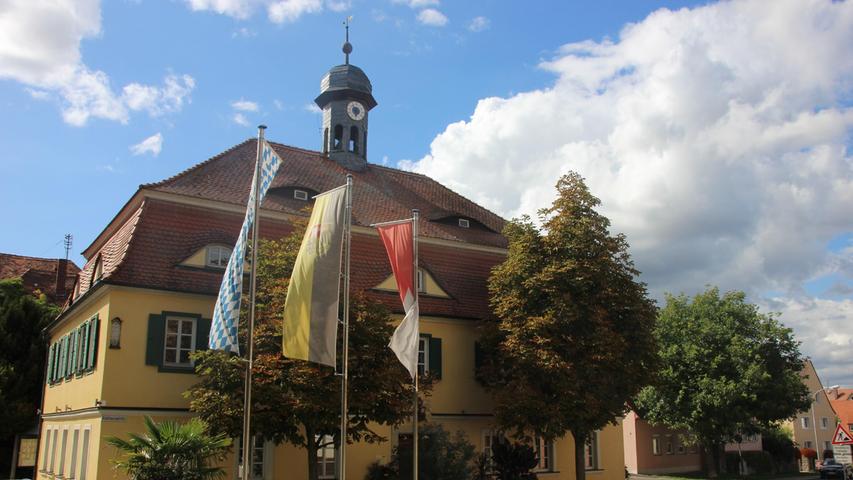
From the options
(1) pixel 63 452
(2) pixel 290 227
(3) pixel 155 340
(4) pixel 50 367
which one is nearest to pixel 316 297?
(3) pixel 155 340

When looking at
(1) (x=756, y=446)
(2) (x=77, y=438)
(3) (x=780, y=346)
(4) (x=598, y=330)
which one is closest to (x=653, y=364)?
(4) (x=598, y=330)

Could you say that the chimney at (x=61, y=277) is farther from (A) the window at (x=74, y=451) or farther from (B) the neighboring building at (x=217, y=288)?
(A) the window at (x=74, y=451)

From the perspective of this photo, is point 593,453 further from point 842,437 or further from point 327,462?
point 327,462

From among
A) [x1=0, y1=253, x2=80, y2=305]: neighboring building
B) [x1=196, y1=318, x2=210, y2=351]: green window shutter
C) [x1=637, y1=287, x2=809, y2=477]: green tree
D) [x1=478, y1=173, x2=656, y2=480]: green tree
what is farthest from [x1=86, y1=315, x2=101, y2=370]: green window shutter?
[x1=637, y1=287, x2=809, y2=477]: green tree

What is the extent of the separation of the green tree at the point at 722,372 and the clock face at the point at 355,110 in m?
17.7

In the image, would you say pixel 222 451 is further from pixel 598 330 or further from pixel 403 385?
pixel 598 330

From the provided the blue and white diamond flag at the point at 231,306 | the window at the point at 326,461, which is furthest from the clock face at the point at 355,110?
the blue and white diamond flag at the point at 231,306

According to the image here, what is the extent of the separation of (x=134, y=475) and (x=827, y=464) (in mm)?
39642

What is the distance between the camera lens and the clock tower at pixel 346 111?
31406 mm

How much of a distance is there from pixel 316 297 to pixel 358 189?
1503cm

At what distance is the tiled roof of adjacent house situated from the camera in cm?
2389

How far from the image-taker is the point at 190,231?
22.1 meters

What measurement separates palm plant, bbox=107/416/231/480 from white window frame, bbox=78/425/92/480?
24.9 ft

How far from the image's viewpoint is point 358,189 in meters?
28.8
